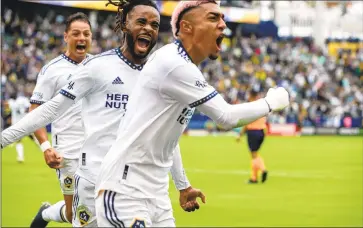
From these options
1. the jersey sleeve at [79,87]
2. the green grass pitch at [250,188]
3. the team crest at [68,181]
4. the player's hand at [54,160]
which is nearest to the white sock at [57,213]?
the team crest at [68,181]

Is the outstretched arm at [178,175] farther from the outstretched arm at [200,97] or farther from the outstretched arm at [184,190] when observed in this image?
the outstretched arm at [200,97]

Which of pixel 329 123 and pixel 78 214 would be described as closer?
pixel 78 214

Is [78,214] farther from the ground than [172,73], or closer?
closer

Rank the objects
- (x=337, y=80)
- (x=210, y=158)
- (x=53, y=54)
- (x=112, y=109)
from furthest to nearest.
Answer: (x=337, y=80) → (x=53, y=54) → (x=210, y=158) → (x=112, y=109)

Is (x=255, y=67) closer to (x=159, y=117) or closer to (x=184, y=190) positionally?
(x=184, y=190)

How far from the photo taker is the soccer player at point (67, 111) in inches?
390

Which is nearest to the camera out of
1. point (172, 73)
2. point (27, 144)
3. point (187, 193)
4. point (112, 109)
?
point (172, 73)

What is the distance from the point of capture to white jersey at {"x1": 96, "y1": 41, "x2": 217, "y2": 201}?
5.76 m

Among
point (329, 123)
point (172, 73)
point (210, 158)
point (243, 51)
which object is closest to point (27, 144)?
point (210, 158)

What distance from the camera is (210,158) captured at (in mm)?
29469

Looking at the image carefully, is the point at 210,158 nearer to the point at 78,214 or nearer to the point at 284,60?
the point at 78,214

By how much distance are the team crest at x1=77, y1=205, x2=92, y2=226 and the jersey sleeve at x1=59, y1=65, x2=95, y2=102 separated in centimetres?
104

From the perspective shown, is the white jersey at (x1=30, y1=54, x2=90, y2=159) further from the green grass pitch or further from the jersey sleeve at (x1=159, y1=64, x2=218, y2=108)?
the jersey sleeve at (x1=159, y1=64, x2=218, y2=108)

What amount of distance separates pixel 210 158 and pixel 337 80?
29.9 meters
